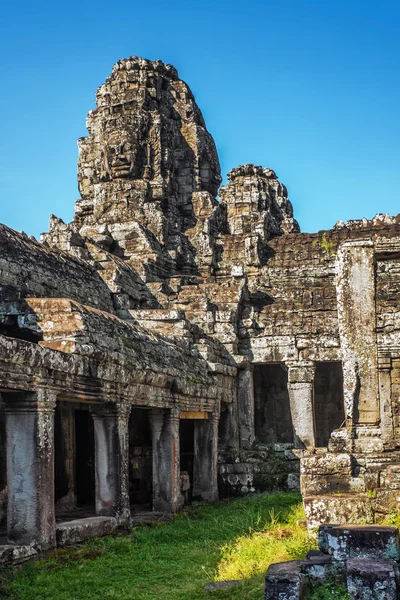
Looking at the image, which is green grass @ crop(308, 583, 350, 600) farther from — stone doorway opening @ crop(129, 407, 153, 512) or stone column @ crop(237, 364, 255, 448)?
stone column @ crop(237, 364, 255, 448)

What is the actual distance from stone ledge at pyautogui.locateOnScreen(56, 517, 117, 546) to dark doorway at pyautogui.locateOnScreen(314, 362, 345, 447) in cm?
1379

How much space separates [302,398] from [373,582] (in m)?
13.3

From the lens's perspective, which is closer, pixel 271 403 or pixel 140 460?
pixel 140 460

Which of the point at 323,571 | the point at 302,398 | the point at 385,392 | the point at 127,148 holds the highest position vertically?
the point at 127,148

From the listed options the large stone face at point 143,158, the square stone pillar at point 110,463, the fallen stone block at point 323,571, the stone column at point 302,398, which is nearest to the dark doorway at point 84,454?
the square stone pillar at point 110,463

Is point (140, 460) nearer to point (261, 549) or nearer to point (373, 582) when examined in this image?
point (261, 549)

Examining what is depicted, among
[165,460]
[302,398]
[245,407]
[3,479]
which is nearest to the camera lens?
[3,479]

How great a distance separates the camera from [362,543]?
8.95 metres

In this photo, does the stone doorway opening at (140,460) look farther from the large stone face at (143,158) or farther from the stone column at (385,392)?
the large stone face at (143,158)

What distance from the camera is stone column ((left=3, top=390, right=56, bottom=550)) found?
1109 centimetres

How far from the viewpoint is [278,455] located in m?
20.5

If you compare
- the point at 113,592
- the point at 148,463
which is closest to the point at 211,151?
the point at 148,463

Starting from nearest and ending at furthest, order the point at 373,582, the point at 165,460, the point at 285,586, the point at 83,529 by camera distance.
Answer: the point at 373,582, the point at 285,586, the point at 83,529, the point at 165,460

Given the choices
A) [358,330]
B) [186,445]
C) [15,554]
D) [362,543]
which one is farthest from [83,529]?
[186,445]
